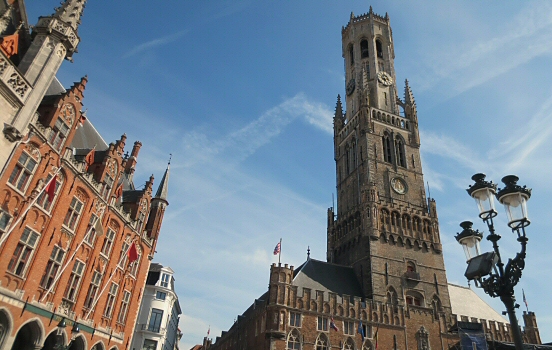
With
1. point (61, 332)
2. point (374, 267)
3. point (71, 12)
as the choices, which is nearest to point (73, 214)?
point (61, 332)

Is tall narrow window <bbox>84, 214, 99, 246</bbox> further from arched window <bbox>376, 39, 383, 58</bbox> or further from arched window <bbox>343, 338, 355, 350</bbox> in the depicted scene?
arched window <bbox>376, 39, 383, 58</bbox>

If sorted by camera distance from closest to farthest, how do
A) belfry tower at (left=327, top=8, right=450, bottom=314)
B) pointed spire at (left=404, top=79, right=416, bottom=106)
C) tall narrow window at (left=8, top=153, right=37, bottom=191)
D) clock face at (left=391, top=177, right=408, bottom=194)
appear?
1. tall narrow window at (left=8, top=153, right=37, bottom=191)
2. belfry tower at (left=327, top=8, right=450, bottom=314)
3. clock face at (left=391, top=177, right=408, bottom=194)
4. pointed spire at (left=404, top=79, right=416, bottom=106)

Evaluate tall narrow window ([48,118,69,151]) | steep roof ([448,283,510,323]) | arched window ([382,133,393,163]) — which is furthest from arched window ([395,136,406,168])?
tall narrow window ([48,118,69,151])

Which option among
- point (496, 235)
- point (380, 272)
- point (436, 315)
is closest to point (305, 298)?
point (380, 272)

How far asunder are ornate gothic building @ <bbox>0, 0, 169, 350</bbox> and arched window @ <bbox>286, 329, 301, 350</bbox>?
1449cm

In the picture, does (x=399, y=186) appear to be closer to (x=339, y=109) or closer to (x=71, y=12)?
(x=339, y=109)

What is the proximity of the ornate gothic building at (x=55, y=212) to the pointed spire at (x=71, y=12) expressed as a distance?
61mm

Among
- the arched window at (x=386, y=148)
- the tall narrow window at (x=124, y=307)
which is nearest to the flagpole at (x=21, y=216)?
the tall narrow window at (x=124, y=307)

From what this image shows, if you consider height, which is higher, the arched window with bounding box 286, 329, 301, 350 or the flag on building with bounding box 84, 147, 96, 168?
the flag on building with bounding box 84, 147, 96, 168

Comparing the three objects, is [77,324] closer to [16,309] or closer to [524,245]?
[16,309]

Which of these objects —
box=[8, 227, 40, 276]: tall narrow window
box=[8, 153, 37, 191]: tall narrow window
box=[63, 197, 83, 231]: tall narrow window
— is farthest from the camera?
box=[63, 197, 83, 231]: tall narrow window

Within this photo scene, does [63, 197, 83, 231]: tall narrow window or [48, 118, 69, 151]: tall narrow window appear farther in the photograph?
[63, 197, 83, 231]: tall narrow window

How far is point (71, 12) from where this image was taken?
21.5m

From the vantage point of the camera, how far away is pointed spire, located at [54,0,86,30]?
20.8 m
